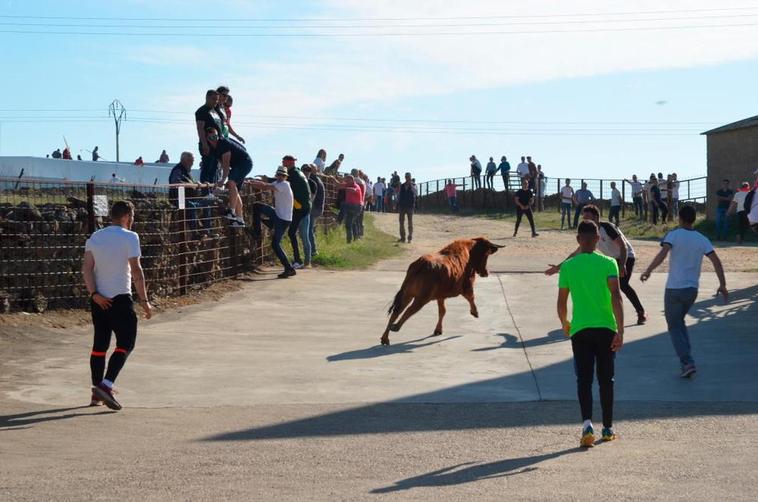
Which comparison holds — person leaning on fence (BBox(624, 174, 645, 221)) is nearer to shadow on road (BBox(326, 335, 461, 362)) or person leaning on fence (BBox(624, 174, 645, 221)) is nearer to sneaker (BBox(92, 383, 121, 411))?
shadow on road (BBox(326, 335, 461, 362))

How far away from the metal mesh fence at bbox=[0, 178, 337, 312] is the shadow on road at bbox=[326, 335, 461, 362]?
12.7 ft

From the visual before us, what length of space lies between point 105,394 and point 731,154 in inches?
1193

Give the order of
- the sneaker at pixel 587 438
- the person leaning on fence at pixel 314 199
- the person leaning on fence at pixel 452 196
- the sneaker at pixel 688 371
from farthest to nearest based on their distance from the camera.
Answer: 1. the person leaning on fence at pixel 452 196
2. the person leaning on fence at pixel 314 199
3. the sneaker at pixel 688 371
4. the sneaker at pixel 587 438

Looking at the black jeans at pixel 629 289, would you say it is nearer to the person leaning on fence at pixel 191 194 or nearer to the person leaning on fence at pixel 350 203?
the person leaning on fence at pixel 191 194

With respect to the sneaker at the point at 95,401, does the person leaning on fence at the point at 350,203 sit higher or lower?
higher

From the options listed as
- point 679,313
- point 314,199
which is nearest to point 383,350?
point 679,313

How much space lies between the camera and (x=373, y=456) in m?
7.72

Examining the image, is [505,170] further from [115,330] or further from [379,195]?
[115,330]

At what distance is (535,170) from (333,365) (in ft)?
108

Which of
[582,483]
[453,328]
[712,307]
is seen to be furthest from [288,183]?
[582,483]

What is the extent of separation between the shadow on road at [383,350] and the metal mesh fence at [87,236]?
3860 millimetres

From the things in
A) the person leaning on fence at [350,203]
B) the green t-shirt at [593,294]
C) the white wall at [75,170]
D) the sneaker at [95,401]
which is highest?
the white wall at [75,170]

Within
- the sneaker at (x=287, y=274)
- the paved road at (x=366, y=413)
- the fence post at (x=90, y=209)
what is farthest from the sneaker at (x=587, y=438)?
the sneaker at (x=287, y=274)

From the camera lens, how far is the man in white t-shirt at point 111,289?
9.25 meters
